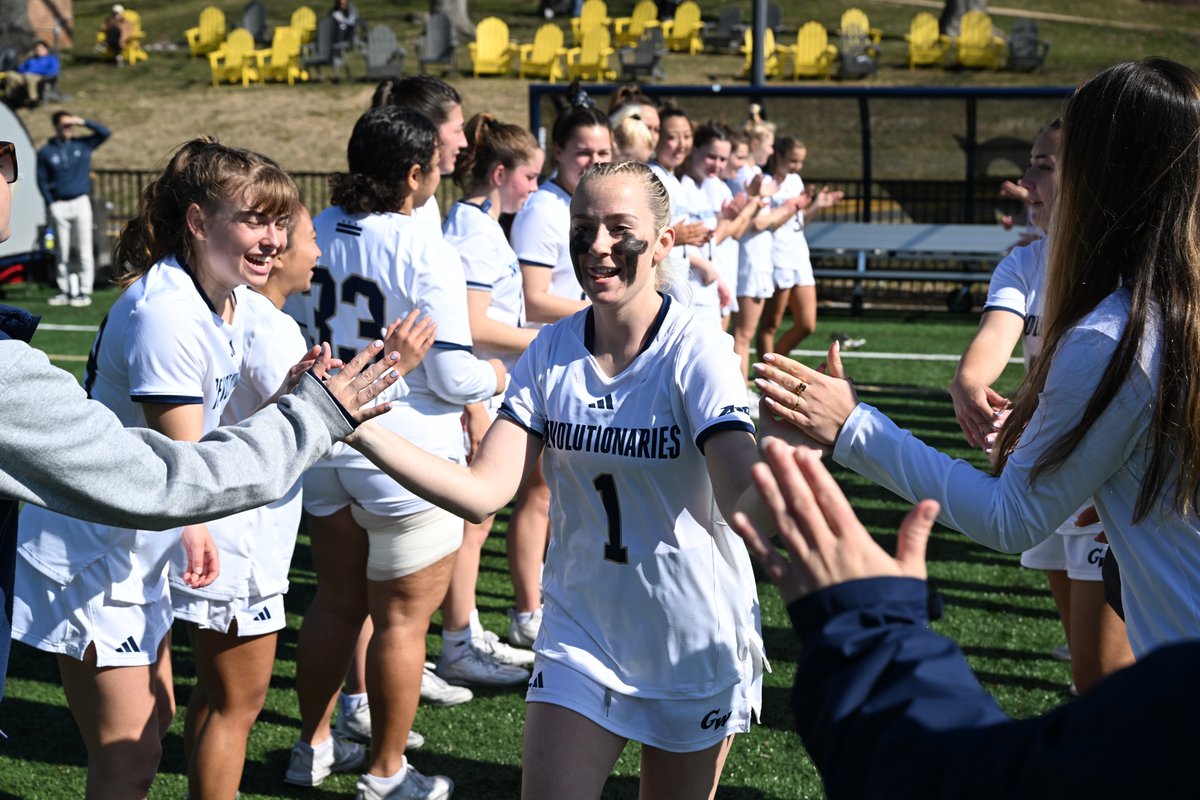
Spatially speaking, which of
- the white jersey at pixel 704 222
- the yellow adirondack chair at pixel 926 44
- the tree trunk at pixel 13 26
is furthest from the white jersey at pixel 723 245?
the tree trunk at pixel 13 26

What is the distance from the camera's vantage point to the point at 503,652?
18.6 feet

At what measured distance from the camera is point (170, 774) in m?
4.60

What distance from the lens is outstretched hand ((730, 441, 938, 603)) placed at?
1.51 meters

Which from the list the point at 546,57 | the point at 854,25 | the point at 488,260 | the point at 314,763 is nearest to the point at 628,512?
the point at 314,763

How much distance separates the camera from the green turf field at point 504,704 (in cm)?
458

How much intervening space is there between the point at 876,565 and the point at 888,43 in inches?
1582

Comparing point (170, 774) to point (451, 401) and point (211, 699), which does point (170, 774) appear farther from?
point (451, 401)

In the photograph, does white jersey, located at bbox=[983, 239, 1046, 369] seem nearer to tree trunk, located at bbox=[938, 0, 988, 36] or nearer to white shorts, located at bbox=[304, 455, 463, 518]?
white shorts, located at bbox=[304, 455, 463, 518]

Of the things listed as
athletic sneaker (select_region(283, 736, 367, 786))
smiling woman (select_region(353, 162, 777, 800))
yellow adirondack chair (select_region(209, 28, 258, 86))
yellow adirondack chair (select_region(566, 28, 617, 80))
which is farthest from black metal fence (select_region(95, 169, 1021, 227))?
yellow adirondack chair (select_region(209, 28, 258, 86))

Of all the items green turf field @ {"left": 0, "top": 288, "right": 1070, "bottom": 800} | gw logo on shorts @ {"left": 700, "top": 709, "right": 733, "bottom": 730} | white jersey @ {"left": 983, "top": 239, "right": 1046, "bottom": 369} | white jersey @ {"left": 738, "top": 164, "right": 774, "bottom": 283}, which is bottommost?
green turf field @ {"left": 0, "top": 288, "right": 1070, "bottom": 800}

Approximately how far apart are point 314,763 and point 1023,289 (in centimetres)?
298

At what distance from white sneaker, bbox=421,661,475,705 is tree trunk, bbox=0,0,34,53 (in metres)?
39.2

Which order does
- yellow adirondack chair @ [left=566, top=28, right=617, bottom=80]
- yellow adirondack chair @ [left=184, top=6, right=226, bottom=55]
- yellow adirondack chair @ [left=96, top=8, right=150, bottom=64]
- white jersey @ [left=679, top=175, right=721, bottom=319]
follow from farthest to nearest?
yellow adirondack chair @ [left=96, top=8, right=150, bottom=64] < yellow adirondack chair @ [left=184, top=6, right=226, bottom=55] < yellow adirondack chair @ [left=566, top=28, right=617, bottom=80] < white jersey @ [left=679, top=175, right=721, bottom=319]

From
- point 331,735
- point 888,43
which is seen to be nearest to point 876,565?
point 331,735
